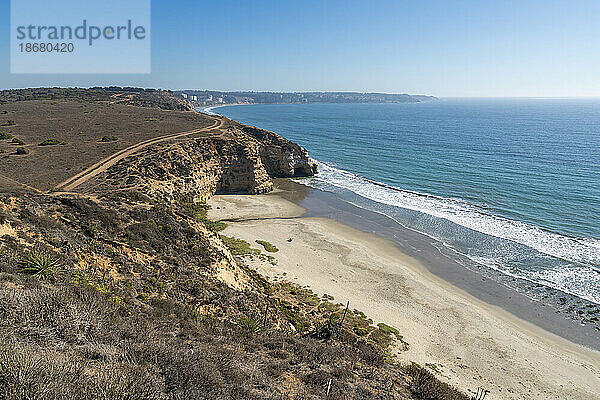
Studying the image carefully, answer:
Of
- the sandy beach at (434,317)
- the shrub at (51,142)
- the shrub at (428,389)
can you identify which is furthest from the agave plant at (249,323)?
the shrub at (51,142)

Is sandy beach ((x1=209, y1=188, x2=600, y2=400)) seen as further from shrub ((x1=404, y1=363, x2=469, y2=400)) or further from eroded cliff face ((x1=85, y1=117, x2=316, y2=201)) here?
eroded cliff face ((x1=85, y1=117, x2=316, y2=201))

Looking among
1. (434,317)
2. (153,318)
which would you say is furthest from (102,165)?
(434,317)

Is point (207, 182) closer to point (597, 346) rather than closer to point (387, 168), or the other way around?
point (387, 168)

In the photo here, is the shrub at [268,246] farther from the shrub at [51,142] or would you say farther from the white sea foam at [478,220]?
the shrub at [51,142]

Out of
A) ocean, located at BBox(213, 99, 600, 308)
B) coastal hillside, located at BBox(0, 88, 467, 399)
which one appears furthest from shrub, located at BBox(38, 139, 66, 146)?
ocean, located at BBox(213, 99, 600, 308)

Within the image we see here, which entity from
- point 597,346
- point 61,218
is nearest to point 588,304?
point 597,346

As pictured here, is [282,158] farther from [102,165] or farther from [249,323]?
[249,323]
